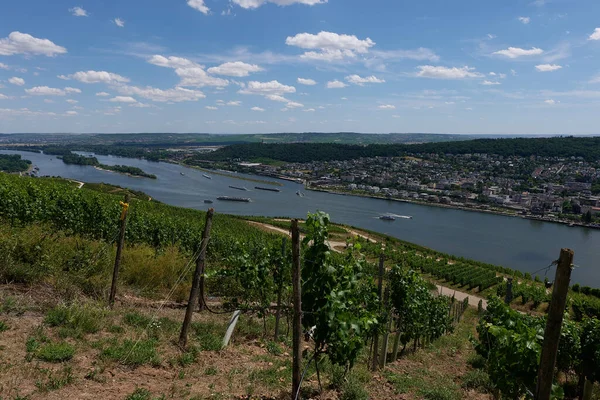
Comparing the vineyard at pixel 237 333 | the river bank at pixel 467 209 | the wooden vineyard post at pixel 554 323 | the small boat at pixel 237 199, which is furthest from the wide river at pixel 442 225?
the wooden vineyard post at pixel 554 323

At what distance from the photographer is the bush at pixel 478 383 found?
5957mm

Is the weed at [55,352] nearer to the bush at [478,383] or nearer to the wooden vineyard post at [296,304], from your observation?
the wooden vineyard post at [296,304]

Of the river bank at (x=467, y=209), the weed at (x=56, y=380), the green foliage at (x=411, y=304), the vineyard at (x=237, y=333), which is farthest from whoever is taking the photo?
the river bank at (x=467, y=209)

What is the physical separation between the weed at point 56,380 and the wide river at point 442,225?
2562cm

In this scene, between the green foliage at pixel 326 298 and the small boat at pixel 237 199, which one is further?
the small boat at pixel 237 199

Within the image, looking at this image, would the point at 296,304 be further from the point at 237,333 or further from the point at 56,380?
the point at 237,333

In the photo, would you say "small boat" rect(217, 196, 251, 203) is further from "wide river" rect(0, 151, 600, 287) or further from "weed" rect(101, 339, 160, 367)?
"weed" rect(101, 339, 160, 367)

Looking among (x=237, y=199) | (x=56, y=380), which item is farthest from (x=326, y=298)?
(x=237, y=199)

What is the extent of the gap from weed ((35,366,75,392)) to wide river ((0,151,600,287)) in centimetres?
2562

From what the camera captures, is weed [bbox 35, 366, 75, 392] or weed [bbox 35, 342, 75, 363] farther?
weed [bbox 35, 342, 75, 363]

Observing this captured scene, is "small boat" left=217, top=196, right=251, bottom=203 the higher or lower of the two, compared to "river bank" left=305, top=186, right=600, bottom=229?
higher

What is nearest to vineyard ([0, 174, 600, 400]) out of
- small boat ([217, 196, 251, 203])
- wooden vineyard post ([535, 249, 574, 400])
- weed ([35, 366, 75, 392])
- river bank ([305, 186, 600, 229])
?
weed ([35, 366, 75, 392])

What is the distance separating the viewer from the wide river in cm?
3925

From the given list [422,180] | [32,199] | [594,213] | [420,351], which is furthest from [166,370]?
[422,180]
